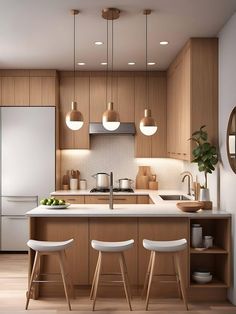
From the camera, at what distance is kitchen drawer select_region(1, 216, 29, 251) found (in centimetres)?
726

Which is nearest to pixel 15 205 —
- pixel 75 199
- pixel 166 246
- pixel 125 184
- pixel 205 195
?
pixel 75 199

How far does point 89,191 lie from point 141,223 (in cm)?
263

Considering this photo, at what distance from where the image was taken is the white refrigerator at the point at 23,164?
7.29m

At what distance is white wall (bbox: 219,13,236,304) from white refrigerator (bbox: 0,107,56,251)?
9.77 ft

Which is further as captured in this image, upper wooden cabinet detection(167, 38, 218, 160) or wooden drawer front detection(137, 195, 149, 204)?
wooden drawer front detection(137, 195, 149, 204)

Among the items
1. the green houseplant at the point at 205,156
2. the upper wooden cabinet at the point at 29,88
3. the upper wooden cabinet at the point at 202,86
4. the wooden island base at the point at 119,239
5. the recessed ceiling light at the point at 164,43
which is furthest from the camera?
the upper wooden cabinet at the point at 29,88

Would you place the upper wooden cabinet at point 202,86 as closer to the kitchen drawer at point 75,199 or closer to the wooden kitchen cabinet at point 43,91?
the kitchen drawer at point 75,199

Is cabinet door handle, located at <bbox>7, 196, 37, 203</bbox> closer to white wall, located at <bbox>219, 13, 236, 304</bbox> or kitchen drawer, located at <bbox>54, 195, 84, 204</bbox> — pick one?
kitchen drawer, located at <bbox>54, 195, 84, 204</bbox>

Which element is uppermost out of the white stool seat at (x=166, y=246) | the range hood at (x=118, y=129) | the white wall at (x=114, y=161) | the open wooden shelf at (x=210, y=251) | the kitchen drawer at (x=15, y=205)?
the range hood at (x=118, y=129)

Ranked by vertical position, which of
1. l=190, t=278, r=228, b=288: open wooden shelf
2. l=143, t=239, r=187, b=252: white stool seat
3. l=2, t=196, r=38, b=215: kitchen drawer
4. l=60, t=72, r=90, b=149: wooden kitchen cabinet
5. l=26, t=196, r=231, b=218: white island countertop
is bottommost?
l=190, t=278, r=228, b=288: open wooden shelf

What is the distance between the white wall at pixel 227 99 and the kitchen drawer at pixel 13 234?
336 centimetres

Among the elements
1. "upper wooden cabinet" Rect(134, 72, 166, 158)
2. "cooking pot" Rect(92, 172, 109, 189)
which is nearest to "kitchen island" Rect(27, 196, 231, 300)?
"cooking pot" Rect(92, 172, 109, 189)

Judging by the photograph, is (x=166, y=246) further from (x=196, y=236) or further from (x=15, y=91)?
(x=15, y=91)

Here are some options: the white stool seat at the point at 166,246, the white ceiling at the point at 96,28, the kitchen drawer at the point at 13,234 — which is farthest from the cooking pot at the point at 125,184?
the white stool seat at the point at 166,246
